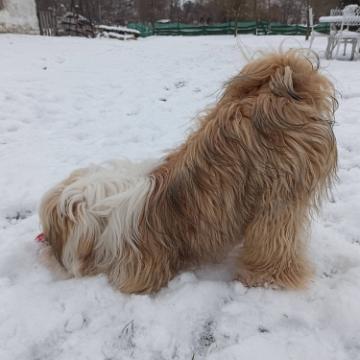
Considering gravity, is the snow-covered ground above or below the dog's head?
below

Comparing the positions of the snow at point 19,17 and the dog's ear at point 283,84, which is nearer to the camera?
the dog's ear at point 283,84

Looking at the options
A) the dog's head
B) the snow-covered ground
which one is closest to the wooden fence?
the snow-covered ground

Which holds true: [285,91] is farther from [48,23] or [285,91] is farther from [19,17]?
[48,23]

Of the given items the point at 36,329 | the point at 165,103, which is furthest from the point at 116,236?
the point at 165,103

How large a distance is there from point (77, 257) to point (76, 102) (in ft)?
14.3

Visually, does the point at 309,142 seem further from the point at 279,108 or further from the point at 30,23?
the point at 30,23

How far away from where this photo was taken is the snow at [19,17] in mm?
13845

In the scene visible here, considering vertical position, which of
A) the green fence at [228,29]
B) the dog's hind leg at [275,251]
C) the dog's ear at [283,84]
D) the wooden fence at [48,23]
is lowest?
the green fence at [228,29]

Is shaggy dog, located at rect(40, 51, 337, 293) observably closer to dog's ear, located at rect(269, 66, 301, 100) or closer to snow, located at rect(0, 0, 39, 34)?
dog's ear, located at rect(269, 66, 301, 100)

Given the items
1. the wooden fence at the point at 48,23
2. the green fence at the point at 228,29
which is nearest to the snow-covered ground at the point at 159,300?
the wooden fence at the point at 48,23

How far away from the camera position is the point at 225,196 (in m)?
1.95

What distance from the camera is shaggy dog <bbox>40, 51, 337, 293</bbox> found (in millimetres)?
1839

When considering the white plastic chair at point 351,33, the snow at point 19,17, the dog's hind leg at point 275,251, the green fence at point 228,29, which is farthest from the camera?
the green fence at point 228,29

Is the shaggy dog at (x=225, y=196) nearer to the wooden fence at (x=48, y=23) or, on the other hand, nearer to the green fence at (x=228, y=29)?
the wooden fence at (x=48, y=23)
